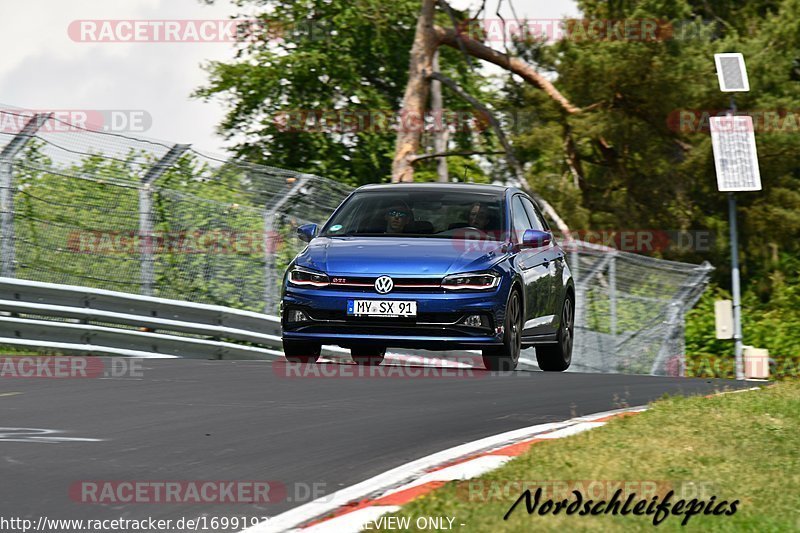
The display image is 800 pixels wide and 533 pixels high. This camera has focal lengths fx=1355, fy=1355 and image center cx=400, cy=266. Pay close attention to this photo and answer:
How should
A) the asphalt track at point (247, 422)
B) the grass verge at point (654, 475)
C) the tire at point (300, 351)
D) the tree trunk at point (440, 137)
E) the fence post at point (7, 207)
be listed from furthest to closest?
the tree trunk at point (440, 137)
the fence post at point (7, 207)
the tire at point (300, 351)
the asphalt track at point (247, 422)
the grass verge at point (654, 475)

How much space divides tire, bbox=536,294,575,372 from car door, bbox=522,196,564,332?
0.88 ft

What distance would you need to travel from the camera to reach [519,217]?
12.7 metres

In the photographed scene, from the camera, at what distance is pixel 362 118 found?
129ft

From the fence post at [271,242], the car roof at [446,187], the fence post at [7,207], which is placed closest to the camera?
the car roof at [446,187]

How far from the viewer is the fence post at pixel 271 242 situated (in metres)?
17.4

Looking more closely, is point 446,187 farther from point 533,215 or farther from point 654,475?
point 654,475

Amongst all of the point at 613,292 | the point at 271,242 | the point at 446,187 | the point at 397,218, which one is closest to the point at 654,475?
the point at 397,218

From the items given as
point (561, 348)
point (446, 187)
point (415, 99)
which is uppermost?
point (415, 99)

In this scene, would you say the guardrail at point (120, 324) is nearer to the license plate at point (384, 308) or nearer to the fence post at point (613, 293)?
the license plate at point (384, 308)

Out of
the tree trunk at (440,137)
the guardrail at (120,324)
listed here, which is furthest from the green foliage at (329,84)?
the guardrail at (120,324)

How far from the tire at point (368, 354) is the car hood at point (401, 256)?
2.35 ft

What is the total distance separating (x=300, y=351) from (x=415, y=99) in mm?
15131

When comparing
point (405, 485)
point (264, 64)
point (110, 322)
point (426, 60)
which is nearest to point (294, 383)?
point (110, 322)

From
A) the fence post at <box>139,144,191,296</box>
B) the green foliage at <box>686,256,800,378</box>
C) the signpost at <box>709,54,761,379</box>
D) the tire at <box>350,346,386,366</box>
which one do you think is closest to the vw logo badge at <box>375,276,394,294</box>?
the tire at <box>350,346,386,366</box>
